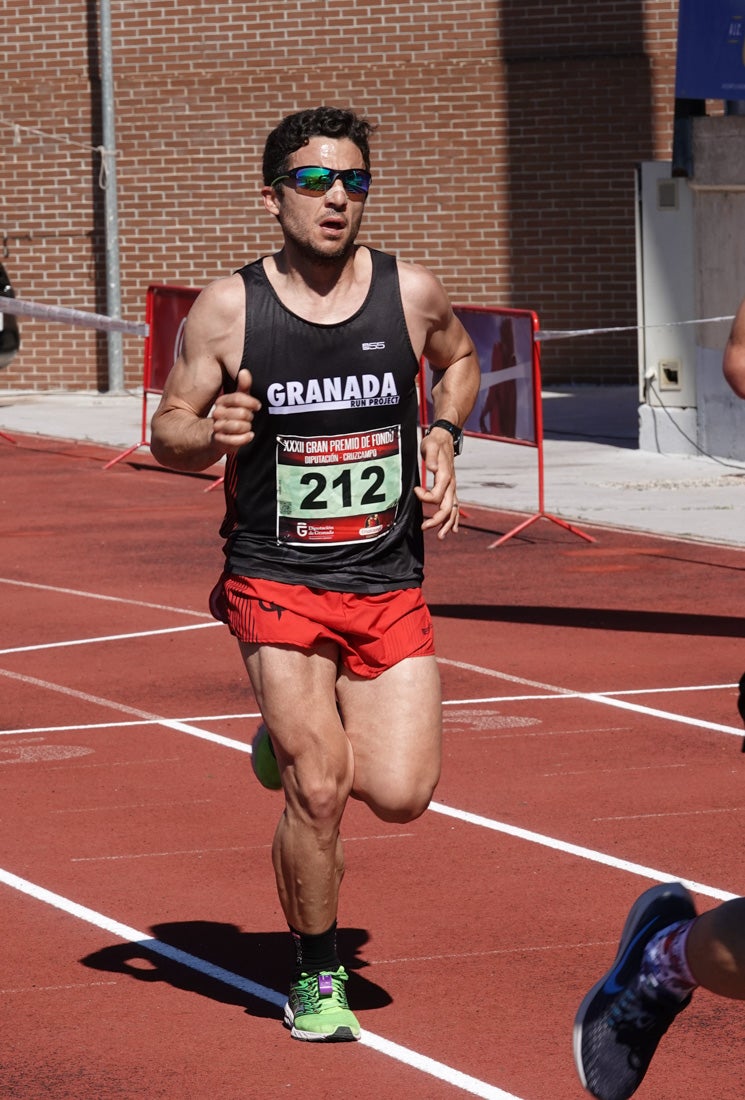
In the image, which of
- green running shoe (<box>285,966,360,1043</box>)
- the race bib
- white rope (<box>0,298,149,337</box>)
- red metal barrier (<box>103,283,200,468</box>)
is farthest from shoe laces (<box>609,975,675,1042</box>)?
red metal barrier (<box>103,283,200,468</box>)

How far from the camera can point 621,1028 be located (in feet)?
14.0

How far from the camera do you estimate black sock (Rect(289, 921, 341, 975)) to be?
5109 millimetres

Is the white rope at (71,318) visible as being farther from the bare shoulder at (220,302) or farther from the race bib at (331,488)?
the race bib at (331,488)

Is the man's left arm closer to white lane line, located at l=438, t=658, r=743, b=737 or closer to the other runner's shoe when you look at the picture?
the other runner's shoe

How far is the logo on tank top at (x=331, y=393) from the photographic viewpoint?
5.14 metres

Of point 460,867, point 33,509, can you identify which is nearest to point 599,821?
point 460,867

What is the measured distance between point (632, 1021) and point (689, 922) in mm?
260

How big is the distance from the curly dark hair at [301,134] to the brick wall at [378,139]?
2038cm

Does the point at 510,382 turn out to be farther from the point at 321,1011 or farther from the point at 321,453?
the point at 321,1011

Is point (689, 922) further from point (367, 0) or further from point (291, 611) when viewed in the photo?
point (367, 0)

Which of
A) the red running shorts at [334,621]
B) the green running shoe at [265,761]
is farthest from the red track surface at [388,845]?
the red running shorts at [334,621]

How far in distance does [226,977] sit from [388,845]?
1.48 m

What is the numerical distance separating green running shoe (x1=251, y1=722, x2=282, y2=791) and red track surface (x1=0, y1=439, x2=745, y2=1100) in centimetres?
60

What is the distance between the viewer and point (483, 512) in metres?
15.8
